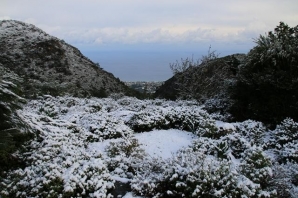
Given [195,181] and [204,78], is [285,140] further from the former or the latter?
[204,78]

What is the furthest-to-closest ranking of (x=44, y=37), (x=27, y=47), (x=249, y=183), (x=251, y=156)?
(x=44, y=37)
(x=27, y=47)
(x=251, y=156)
(x=249, y=183)

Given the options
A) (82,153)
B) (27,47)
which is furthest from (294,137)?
(27,47)

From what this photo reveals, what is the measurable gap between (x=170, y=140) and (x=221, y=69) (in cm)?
1112

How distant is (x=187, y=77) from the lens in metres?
19.7

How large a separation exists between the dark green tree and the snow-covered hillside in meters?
0.93

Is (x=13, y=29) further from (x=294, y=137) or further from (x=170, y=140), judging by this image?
(x=294, y=137)

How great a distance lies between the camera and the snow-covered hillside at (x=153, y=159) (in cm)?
521

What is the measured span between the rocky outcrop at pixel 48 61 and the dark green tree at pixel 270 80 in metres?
18.9

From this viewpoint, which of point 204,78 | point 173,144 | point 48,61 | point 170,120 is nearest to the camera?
point 173,144

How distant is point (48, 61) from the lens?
32000 millimetres

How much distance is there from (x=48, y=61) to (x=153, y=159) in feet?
92.7

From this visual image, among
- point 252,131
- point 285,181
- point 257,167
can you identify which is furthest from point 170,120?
point 285,181

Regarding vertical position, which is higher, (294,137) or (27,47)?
(27,47)

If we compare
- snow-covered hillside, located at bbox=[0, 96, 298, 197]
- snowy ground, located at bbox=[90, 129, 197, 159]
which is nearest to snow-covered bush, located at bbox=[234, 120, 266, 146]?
snow-covered hillside, located at bbox=[0, 96, 298, 197]
